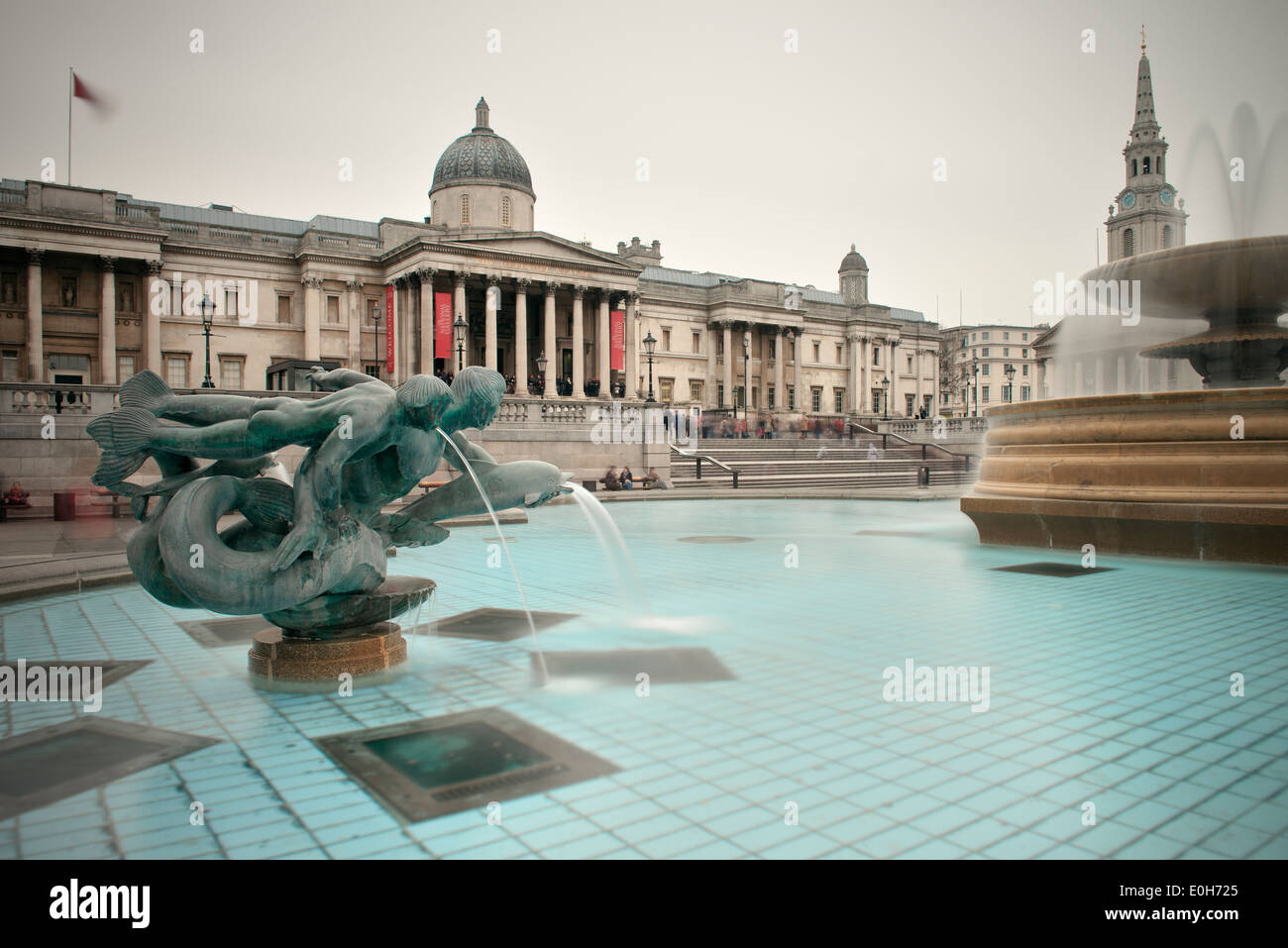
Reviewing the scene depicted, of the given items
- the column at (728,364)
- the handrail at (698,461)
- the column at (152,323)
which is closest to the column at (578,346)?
the column at (728,364)

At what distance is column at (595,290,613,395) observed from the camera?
56.5 meters

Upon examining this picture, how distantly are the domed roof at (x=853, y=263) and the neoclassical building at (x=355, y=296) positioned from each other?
21.5 metres

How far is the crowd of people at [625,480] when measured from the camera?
93.6ft

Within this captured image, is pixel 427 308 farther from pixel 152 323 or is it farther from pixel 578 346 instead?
pixel 152 323

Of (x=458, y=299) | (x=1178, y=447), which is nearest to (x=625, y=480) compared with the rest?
(x=1178, y=447)

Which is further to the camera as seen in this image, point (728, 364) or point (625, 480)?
point (728, 364)

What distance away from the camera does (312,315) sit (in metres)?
51.8

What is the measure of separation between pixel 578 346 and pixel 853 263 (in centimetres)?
4216

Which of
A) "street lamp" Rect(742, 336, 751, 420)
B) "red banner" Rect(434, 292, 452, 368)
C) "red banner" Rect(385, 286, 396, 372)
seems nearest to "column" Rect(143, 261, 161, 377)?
"red banner" Rect(385, 286, 396, 372)

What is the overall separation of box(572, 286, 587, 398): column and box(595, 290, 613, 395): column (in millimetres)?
1310

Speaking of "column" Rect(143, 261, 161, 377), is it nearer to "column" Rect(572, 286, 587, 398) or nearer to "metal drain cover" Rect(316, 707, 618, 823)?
"column" Rect(572, 286, 587, 398)
